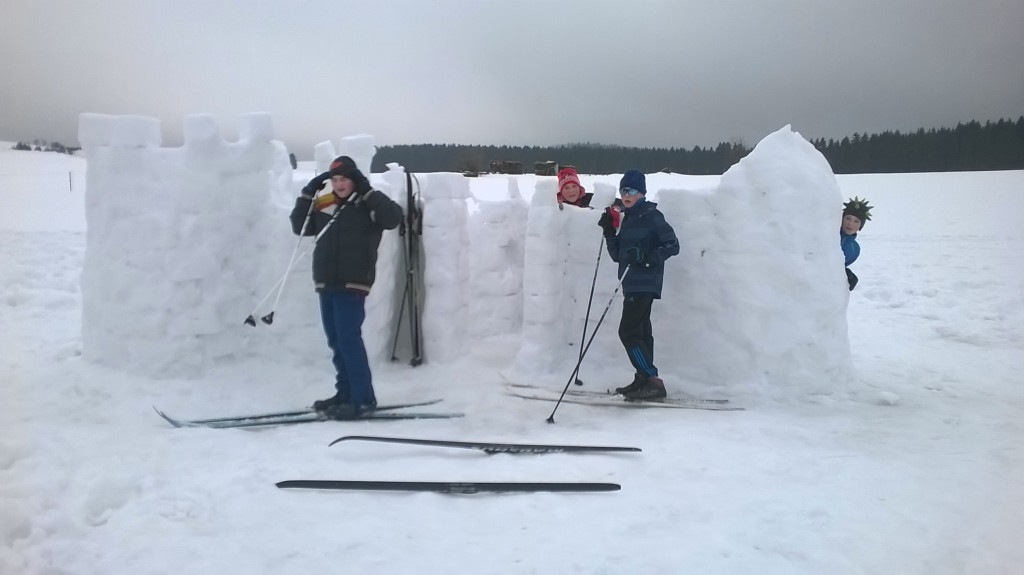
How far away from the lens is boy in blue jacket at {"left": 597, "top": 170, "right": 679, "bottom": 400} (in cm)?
513

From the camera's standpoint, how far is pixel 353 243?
4.65 metres

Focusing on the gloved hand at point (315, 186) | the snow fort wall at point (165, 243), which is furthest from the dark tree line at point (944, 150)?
the snow fort wall at point (165, 243)

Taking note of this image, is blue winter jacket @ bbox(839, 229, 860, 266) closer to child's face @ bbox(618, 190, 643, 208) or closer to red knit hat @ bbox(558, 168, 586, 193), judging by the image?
child's face @ bbox(618, 190, 643, 208)

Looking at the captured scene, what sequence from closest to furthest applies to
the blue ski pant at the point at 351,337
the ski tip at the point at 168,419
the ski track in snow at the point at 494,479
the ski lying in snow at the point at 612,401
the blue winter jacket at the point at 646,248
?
the ski track in snow at the point at 494,479 < the ski tip at the point at 168,419 < the blue ski pant at the point at 351,337 < the ski lying in snow at the point at 612,401 < the blue winter jacket at the point at 646,248

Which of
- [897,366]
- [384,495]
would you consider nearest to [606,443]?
[384,495]

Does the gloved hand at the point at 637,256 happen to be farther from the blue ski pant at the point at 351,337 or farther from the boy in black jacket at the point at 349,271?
the blue ski pant at the point at 351,337

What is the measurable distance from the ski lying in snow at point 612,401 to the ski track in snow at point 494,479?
152 millimetres

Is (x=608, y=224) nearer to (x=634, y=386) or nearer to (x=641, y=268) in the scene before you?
(x=641, y=268)

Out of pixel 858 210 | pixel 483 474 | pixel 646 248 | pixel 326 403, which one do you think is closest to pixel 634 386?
pixel 646 248

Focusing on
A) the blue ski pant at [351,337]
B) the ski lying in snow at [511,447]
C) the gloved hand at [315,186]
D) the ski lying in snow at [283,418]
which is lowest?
the ski lying in snow at [283,418]

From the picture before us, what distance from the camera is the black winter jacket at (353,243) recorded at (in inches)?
182

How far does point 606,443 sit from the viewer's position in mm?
4145

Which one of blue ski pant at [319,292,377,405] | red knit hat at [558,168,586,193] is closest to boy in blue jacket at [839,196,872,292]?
red knit hat at [558,168,586,193]

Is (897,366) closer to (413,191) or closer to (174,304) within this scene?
(413,191)
